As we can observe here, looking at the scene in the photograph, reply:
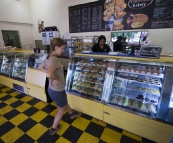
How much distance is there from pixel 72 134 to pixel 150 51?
1.86 m

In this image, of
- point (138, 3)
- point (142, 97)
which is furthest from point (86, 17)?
point (142, 97)

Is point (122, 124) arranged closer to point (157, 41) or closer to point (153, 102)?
point (153, 102)

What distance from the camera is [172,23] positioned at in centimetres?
311

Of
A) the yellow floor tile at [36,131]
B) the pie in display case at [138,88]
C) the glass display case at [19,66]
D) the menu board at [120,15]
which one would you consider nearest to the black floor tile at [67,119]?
the yellow floor tile at [36,131]

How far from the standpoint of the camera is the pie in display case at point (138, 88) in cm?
165

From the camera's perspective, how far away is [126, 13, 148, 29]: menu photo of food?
136 inches

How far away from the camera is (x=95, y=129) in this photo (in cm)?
187

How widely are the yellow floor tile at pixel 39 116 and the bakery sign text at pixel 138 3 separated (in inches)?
168

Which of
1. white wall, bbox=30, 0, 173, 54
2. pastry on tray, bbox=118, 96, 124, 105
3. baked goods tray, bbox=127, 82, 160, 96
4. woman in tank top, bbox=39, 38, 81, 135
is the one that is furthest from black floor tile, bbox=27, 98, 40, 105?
white wall, bbox=30, 0, 173, 54

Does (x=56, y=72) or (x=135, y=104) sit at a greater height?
(x=56, y=72)

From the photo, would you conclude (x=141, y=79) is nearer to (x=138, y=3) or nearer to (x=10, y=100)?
(x=138, y=3)

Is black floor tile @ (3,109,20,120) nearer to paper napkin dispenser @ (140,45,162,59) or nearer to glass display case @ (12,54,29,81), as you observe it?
glass display case @ (12,54,29,81)

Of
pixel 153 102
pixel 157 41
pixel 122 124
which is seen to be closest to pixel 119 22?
pixel 157 41

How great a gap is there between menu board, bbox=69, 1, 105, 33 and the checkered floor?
143 inches
